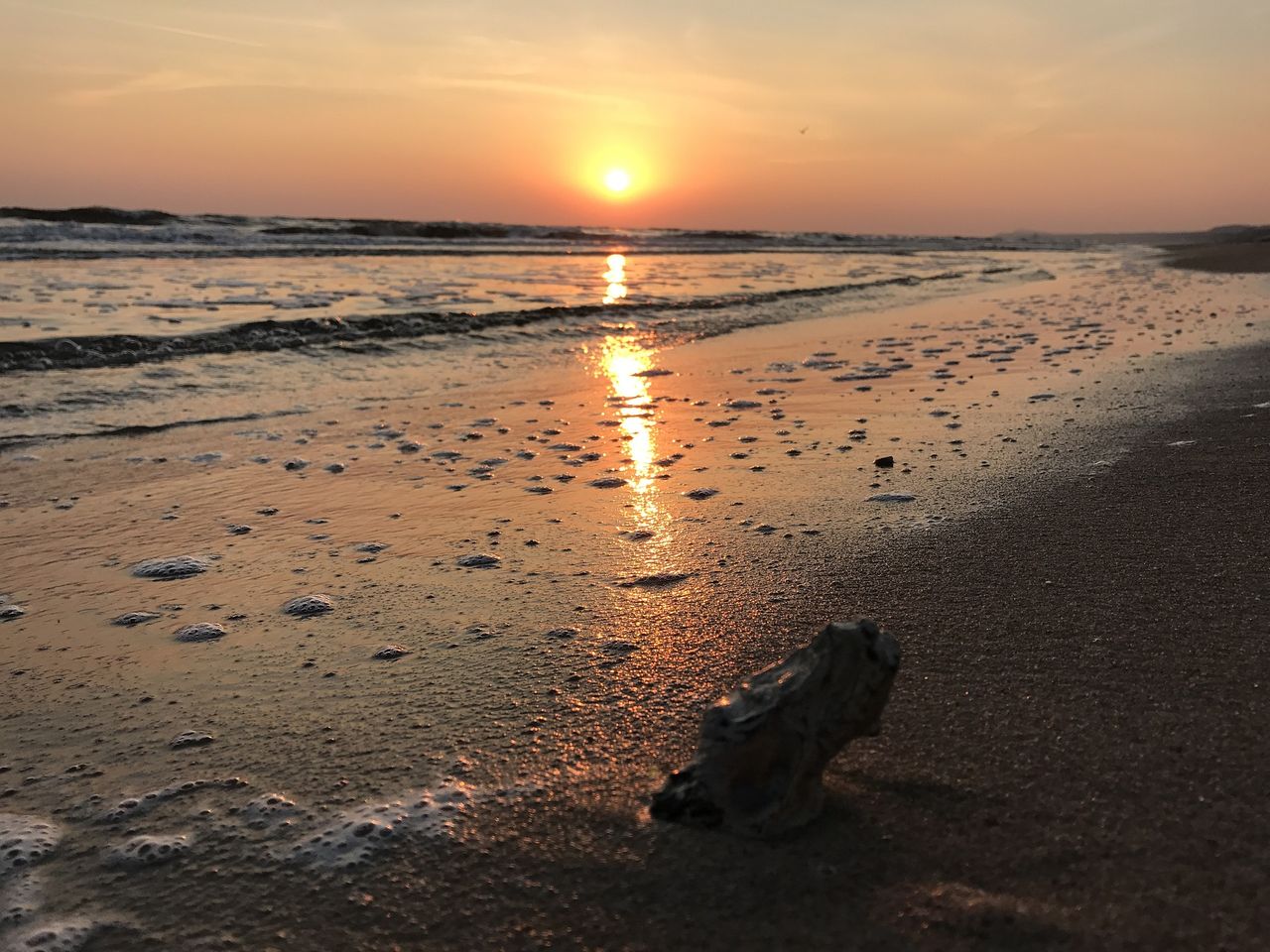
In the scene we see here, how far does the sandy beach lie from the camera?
1.70m

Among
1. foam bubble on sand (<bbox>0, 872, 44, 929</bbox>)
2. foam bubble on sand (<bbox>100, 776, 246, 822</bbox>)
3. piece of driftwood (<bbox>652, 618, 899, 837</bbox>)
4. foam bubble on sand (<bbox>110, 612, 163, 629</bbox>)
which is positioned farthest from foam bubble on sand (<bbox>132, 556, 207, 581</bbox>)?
piece of driftwood (<bbox>652, 618, 899, 837</bbox>)

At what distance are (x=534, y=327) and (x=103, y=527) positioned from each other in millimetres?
8299

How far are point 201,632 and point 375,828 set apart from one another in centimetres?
135

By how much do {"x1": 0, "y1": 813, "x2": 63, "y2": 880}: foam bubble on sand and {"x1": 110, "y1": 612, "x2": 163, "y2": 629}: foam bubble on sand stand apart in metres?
1.09

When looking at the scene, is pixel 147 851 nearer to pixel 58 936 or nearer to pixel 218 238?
pixel 58 936

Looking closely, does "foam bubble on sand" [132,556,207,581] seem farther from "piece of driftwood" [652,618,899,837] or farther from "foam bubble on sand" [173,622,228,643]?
"piece of driftwood" [652,618,899,837]

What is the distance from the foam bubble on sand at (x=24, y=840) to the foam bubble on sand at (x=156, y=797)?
10cm

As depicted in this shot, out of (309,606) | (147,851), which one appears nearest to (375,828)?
(147,851)

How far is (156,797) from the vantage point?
2094 mm

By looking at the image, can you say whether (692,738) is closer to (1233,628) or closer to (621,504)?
(1233,628)

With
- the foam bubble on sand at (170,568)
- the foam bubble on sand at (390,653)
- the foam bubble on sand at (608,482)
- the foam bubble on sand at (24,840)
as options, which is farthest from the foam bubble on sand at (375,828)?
the foam bubble on sand at (608,482)

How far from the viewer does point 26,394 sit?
7199 millimetres

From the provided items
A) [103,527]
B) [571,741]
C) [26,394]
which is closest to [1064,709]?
[571,741]

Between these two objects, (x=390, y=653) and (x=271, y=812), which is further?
(x=390, y=653)
